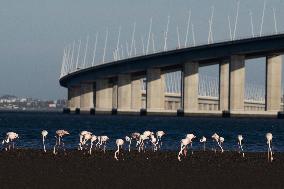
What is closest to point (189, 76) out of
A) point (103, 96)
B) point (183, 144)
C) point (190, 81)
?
point (190, 81)

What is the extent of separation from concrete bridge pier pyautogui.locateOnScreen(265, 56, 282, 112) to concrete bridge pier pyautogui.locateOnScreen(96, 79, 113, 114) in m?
42.5

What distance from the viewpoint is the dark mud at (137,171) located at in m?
26.6

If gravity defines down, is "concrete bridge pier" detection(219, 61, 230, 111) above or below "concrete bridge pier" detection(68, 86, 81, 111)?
above

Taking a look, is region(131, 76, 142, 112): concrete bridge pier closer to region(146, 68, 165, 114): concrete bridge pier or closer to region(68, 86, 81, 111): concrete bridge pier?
region(146, 68, 165, 114): concrete bridge pier

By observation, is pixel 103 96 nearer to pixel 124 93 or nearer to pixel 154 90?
pixel 124 93

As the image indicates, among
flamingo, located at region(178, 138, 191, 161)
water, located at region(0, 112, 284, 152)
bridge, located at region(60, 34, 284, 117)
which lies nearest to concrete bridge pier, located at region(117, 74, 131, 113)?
bridge, located at region(60, 34, 284, 117)

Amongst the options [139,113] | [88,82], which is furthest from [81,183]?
[88,82]

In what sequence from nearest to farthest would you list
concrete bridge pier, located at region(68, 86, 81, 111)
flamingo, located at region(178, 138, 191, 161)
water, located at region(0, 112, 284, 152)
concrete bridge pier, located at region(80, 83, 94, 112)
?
flamingo, located at region(178, 138, 191, 161)
water, located at region(0, 112, 284, 152)
concrete bridge pier, located at region(80, 83, 94, 112)
concrete bridge pier, located at region(68, 86, 81, 111)

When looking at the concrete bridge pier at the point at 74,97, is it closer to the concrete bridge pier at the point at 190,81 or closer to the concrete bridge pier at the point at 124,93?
the concrete bridge pier at the point at 124,93

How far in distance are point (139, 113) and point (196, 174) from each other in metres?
131

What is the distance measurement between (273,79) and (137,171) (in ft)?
331

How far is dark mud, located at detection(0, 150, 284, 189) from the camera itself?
26594 millimetres

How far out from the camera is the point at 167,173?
30.4 meters

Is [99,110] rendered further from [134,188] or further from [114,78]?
[134,188]
